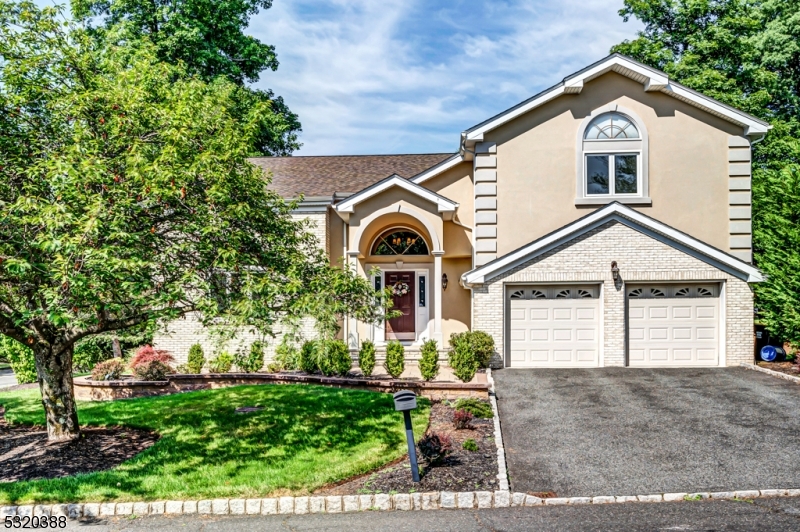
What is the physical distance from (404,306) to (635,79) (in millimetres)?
9680

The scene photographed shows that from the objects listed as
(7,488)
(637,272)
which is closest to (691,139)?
Answer: (637,272)

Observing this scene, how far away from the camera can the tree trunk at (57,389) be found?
28.5ft

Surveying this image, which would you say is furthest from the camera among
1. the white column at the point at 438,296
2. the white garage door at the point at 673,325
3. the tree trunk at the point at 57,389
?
the white column at the point at 438,296

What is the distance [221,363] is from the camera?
14.8 metres

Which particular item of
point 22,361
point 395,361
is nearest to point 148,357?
point 22,361

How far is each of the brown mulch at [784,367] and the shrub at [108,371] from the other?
16745 millimetres

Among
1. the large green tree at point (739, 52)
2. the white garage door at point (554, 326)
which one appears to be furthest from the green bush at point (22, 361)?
the large green tree at point (739, 52)

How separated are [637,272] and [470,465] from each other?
8.85 metres

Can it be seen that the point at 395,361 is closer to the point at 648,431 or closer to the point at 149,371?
the point at 648,431

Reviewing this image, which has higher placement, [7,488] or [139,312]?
[139,312]

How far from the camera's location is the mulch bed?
25.3 ft

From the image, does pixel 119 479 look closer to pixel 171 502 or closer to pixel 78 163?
pixel 171 502

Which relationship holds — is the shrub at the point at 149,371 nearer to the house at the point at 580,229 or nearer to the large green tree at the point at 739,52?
the house at the point at 580,229

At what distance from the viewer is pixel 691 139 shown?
605 inches
